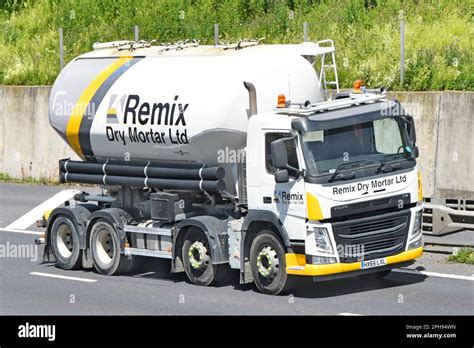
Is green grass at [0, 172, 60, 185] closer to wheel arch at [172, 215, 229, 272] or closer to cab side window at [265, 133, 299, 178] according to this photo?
wheel arch at [172, 215, 229, 272]

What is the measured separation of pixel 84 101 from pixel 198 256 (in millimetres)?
3529

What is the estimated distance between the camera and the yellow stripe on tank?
1953 cm

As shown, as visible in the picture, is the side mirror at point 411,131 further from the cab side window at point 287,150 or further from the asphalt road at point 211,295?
the asphalt road at point 211,295

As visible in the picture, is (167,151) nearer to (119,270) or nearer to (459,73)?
(119,270)

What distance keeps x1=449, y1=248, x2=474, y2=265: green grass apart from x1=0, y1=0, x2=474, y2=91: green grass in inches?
212

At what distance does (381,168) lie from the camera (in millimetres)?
16531

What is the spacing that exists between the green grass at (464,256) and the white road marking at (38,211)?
376 inches

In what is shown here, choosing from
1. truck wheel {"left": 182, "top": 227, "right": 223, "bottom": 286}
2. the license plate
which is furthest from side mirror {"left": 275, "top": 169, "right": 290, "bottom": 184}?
truck wheel {"left": 182, "top": 227, "right": 223, "bottom": 286}

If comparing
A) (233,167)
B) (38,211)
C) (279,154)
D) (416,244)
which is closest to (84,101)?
(233,167)

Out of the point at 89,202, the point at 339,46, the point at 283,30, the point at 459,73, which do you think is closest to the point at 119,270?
the point at 89,202

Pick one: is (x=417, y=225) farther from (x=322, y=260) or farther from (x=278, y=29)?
(x=278, y=29)

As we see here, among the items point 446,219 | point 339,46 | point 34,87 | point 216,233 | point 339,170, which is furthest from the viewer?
point 34,87

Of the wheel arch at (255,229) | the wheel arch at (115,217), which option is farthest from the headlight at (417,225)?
the wheel arch at (115,217)

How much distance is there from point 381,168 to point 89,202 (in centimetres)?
619
